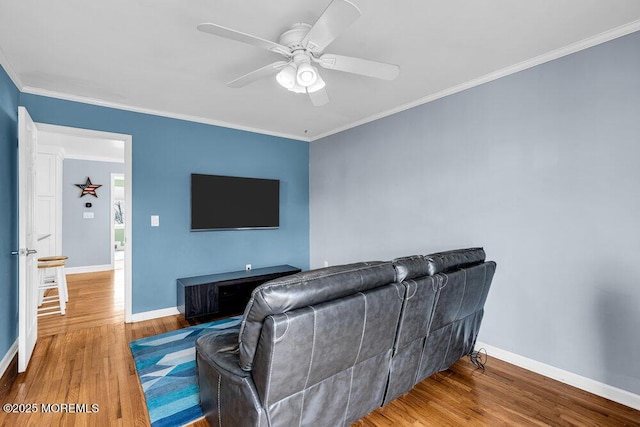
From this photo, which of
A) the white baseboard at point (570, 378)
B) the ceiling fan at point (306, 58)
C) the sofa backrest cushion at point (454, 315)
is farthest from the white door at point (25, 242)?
the white baseboard at point (570, 378)

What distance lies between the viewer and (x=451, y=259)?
208cm

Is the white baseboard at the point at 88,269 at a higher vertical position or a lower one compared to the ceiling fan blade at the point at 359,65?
lower

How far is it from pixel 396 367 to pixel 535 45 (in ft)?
8.04

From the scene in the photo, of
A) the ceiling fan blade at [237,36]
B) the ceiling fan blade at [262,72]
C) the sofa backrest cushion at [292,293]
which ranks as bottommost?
the sofa backrest cushion at [292,293]

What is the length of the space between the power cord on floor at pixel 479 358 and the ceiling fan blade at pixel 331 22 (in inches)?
105

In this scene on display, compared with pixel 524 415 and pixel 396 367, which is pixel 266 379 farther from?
pixel 524 415

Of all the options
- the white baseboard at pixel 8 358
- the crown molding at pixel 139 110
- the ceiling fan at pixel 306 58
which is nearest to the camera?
the ceiling fan at pixel 306 58

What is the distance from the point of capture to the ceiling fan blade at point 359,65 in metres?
1.92

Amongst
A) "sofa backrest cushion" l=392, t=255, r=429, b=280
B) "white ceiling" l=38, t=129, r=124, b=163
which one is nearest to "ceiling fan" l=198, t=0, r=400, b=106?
"sofa backrest cushion" l=392, t=255, r=429, b=280

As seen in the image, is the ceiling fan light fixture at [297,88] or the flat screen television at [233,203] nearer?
the ceiling fan light fixture at [297,88]

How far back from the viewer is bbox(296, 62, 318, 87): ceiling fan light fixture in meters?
1.88

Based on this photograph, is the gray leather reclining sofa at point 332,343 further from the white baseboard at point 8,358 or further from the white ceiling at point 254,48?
the white baseboard at point 8,358

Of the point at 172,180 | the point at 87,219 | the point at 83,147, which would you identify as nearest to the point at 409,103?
the point at 172,180

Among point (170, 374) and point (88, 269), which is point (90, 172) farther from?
point (170, 374)
